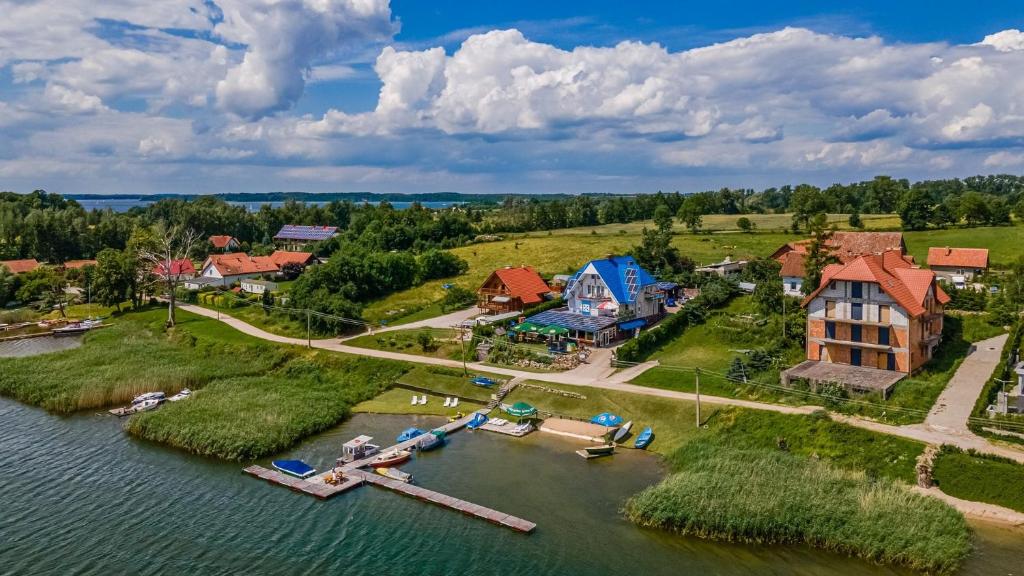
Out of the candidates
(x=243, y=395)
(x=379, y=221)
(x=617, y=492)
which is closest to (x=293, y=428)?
(x=243, y=395)

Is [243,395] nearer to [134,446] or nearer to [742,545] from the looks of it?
[134,446]

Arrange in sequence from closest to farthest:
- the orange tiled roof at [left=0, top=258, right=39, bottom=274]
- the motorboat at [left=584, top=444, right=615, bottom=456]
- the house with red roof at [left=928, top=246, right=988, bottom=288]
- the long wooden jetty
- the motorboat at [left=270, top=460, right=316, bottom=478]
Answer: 1. the long wooden jetty
2. the motorboat at [left=270, top=460, right=316, bottom=478]
3. the motorboat at [left=584, top=444, right=615, bottom=456]
4. the house with red roof at [left=928, top=246, right=988, bottom=288]
5. the orange tiled roof at [left=0, top=258, right=39, bottom=274]

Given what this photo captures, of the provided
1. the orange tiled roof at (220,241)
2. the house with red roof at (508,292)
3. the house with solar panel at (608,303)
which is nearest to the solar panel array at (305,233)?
the orange tiled roof at (220,241)

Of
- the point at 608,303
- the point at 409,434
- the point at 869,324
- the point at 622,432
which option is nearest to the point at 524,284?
the point at 608,303

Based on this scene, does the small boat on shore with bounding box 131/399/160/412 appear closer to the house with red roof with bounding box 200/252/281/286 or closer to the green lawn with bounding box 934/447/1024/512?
the green lawn with bounding box 934/447/1024/512

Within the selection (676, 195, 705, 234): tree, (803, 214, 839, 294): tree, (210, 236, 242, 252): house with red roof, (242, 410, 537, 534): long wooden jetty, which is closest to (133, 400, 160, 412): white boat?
(242, 410, 537, 534): long wooden jetty

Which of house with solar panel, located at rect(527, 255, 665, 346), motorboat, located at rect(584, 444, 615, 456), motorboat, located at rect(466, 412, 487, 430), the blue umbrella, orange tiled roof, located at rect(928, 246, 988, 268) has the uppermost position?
orange tiled roof, located at rect(928, 246, 988, 268)

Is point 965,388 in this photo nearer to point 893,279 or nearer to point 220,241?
point 893,279
